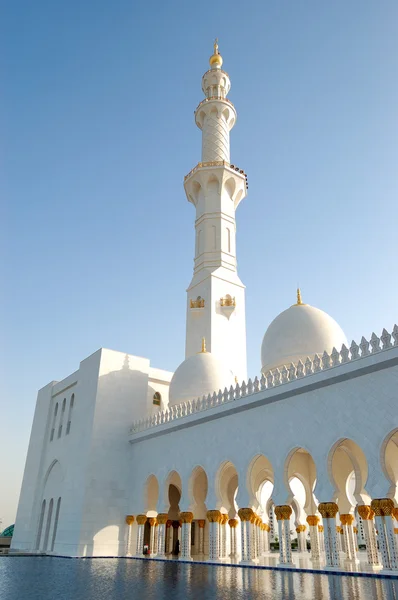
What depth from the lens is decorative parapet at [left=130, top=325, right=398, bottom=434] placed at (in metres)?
10.5

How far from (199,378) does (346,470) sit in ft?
20.1

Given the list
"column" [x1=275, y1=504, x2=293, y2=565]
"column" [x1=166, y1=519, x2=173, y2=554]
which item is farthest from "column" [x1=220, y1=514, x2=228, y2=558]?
"column" [x1=166, y1=519, x2=173, y2=554]

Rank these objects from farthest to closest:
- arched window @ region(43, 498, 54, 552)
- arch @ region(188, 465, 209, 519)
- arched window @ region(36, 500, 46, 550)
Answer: arched window @ region(36, 500, 46, 550), arched window @ region(43, 498, 54, 552), arch @ region(188, 465, 209, 519)

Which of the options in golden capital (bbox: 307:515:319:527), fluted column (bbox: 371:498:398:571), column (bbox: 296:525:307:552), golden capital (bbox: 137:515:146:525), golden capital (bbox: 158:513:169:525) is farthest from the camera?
column (bbox: 296:525:307:552)

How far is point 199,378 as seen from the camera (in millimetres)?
18141

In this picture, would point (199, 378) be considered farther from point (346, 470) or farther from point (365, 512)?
point (365, 512)

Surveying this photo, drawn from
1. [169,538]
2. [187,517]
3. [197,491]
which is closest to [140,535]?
[169,538]

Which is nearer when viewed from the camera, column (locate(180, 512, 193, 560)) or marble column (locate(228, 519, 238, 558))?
column (locate(180, 512, 193, 560))

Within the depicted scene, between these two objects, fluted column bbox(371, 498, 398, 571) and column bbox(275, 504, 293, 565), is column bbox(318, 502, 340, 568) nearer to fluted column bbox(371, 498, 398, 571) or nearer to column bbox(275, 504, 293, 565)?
column bbox(275, 504, 293, 565)

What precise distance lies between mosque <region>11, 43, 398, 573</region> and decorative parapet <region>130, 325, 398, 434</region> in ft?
0.14

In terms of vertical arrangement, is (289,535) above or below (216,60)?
below

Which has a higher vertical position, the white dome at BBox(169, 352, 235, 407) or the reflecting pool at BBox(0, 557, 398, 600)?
the white dome at BBox(169, 352, 235, 407)

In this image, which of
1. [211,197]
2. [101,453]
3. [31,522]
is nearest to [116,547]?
[101,453]

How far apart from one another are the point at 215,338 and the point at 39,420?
1015cm
